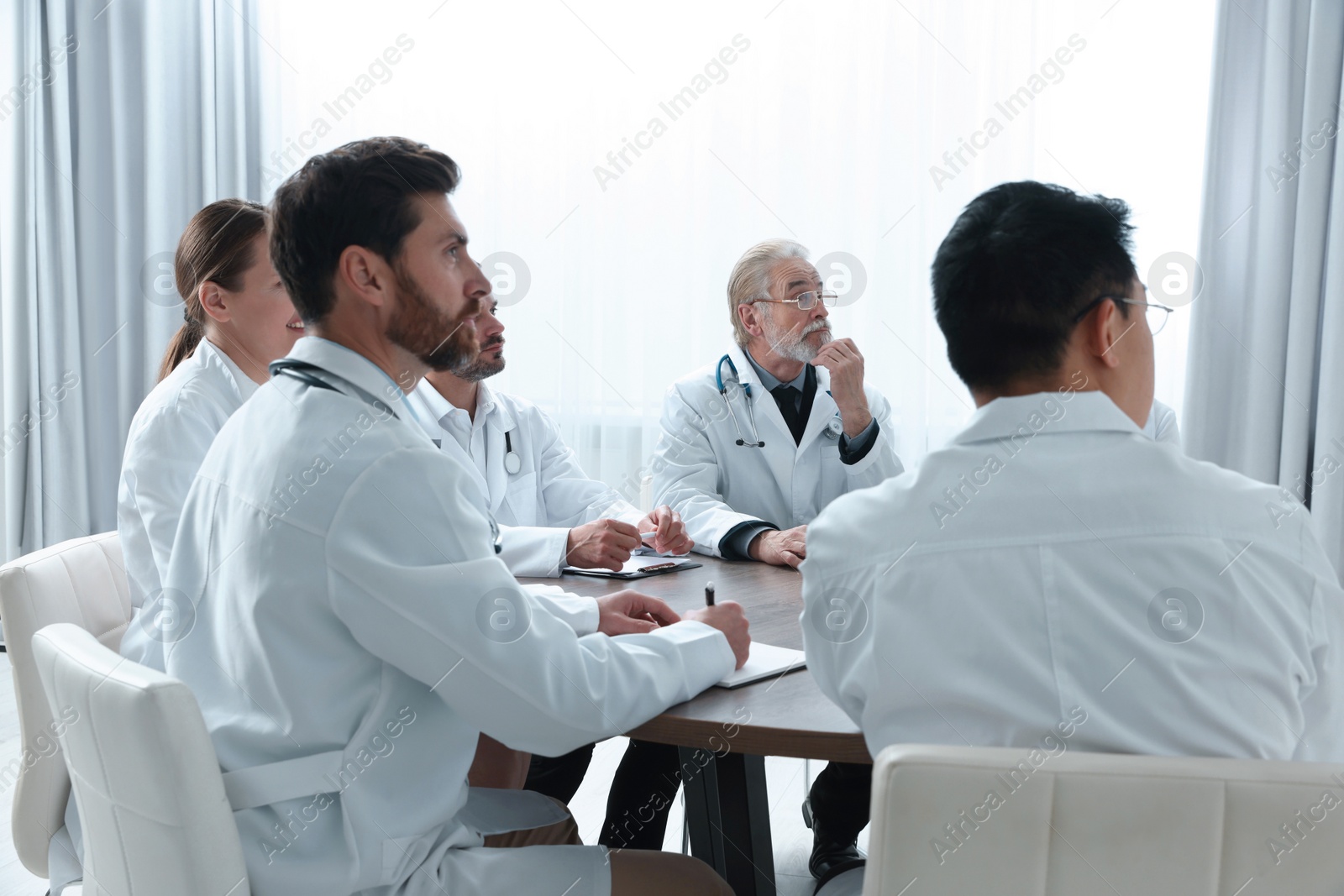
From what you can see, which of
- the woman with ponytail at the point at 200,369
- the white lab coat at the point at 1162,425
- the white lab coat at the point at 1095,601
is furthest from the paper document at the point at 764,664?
the white lab coat at the point at 1162,425

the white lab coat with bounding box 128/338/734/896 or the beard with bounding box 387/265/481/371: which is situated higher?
the beard with bounding box 387/265/481/371

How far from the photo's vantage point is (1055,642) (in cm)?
93

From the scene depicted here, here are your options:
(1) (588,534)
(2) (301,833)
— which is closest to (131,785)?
(2) (301,833)

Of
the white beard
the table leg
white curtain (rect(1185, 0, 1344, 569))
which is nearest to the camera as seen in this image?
the table leg

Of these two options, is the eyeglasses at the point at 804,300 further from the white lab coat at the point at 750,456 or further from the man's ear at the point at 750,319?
the white lab coat at the point at 750,456

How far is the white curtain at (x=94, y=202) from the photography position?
13.3 feet

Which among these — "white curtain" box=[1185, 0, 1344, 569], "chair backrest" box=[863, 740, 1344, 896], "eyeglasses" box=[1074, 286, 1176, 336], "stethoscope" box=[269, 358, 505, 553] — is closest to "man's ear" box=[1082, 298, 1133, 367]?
"eyeglasses" box=[1074, 286, 1176, 336]

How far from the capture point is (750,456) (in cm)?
268

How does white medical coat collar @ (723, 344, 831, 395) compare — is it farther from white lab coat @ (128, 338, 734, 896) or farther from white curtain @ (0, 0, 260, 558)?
white curtain @ (0, 0, 260, 558)

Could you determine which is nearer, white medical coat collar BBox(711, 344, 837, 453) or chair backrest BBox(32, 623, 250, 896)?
chair backrest BBox(32, 623, 250, 896)

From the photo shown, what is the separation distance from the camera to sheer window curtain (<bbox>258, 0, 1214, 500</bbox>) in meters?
3.36

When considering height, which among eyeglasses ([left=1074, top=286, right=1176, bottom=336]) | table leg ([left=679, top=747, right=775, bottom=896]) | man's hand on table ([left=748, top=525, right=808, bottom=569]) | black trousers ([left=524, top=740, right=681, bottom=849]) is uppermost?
eyeglasses ([left=1074, top=286, right=1176, bottom=336])

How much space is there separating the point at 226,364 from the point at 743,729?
4.34 ft

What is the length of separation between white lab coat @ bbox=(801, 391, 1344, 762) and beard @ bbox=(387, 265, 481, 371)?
621 millimetres
